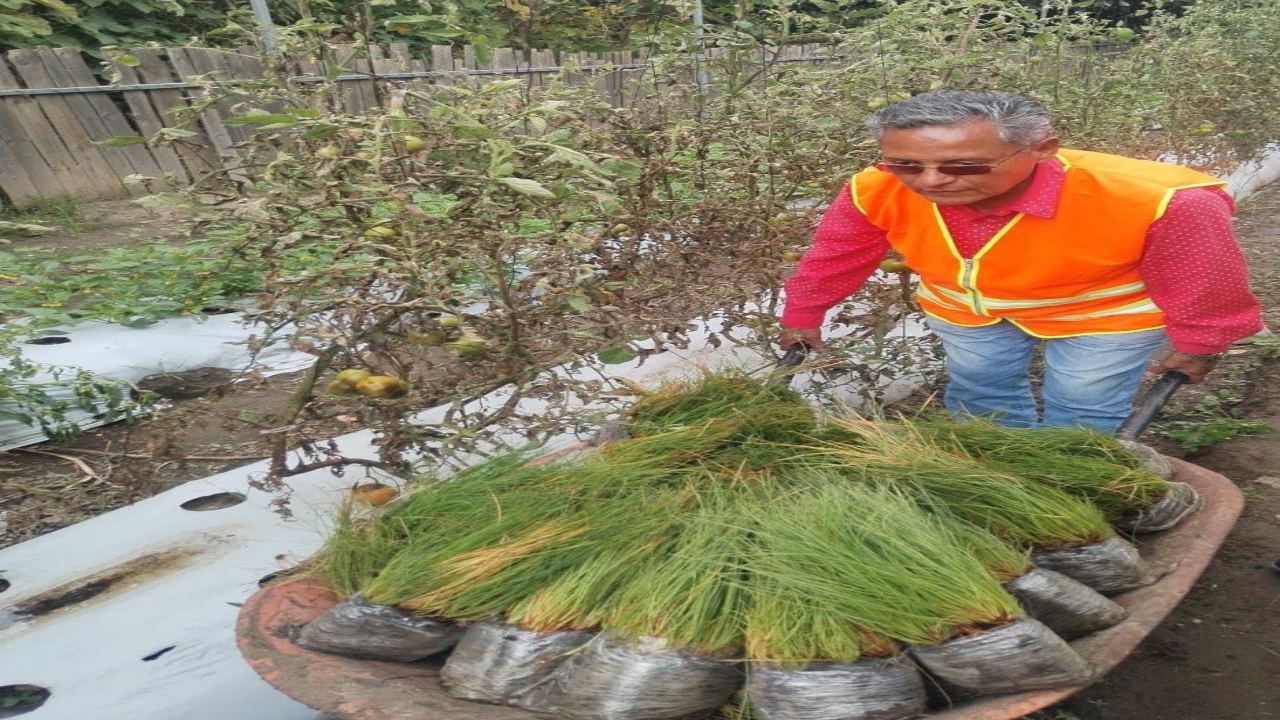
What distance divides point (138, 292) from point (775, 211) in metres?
3.06

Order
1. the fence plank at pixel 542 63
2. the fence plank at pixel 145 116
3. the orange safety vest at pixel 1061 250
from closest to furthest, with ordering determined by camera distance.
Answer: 1. the orange safety vest at pixel 1061 250
2. the fence plank at pixel 145 116
3. the fence plank at pixel 542 63

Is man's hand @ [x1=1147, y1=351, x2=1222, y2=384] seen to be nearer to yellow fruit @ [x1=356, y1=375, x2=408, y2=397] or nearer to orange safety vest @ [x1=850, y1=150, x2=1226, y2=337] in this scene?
orange safety vest @ [x1=850, y1=150, x2=1226, y2=337]

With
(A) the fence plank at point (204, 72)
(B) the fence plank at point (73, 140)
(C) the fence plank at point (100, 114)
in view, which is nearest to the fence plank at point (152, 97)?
(C) the fence plank at point (100, 114)

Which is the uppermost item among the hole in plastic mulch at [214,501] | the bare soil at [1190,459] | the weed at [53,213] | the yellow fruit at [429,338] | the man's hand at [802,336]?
the yellow fruit at [429,338]

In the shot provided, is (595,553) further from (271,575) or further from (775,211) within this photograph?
(775,211)

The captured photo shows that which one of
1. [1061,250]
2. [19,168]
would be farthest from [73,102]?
[1061,250]

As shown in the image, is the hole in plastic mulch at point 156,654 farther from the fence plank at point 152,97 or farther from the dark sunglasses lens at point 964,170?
the fence plank at point 152,97

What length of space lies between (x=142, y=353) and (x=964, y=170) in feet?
10.7

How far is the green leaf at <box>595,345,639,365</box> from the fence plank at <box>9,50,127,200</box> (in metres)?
5.95

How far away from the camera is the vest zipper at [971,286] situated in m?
2.53

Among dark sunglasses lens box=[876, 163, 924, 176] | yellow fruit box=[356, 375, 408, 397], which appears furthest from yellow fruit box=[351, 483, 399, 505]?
dark sunglasses lens box=[876, 163, 924, 176]

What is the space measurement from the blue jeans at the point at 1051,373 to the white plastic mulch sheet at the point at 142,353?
7.57 ft

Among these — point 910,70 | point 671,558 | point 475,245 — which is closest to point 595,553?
point 671,558

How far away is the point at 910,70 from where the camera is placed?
362cm
